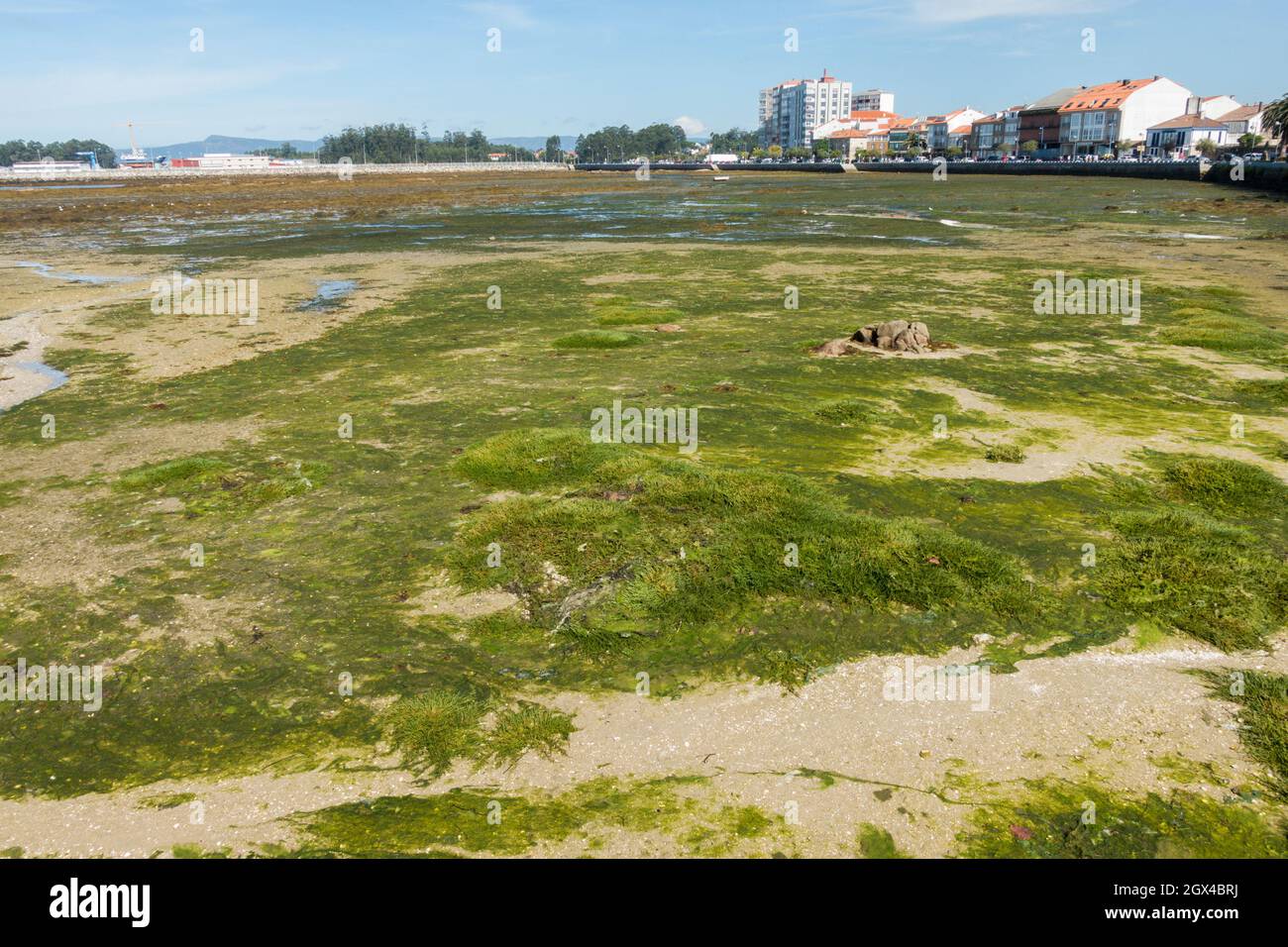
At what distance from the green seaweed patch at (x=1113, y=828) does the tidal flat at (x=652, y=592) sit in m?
0.02

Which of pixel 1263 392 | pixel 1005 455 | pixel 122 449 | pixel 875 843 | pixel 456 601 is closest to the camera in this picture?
pixel 875 843

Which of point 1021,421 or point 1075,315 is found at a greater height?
point 1075,315

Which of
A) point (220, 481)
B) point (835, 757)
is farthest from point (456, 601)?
point (220, 481)

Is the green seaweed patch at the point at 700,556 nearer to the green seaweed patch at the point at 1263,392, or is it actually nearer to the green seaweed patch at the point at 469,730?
the green seaweed patch at the point at 469,730

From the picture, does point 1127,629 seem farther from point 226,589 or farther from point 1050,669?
point 226,589

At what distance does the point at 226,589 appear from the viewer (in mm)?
6715

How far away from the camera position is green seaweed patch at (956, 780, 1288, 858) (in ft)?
13.5

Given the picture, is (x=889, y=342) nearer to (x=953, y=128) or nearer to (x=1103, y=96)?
(x=1103, y=96)

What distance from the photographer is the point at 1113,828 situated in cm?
427

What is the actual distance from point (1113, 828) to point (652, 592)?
11.1ft

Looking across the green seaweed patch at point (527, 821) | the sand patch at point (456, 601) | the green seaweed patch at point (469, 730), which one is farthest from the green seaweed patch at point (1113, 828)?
the sand patch at point (456, 601)
